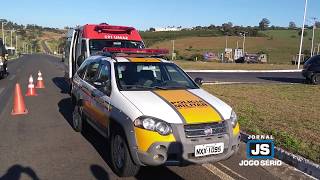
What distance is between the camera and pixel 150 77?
7047 mm

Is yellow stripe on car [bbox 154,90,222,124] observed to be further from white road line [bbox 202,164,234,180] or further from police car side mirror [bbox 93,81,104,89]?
police car side mirror [bbox 93,81,104,89]

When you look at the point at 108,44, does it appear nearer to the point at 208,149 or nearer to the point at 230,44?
the point at 208,149

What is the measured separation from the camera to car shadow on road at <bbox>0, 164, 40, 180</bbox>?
226 inches

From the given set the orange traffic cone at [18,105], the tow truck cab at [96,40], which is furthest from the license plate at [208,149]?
the tow truck cab at [96,40]

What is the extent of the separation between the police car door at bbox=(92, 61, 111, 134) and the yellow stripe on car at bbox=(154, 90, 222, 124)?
2.74 feet

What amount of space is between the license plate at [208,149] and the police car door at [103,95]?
159 cm

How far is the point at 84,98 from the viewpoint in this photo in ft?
26.3

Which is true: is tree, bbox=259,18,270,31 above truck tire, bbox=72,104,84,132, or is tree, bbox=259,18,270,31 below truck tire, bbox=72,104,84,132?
above

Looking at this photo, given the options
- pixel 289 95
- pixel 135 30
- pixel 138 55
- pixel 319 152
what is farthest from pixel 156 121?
pixel 289 95

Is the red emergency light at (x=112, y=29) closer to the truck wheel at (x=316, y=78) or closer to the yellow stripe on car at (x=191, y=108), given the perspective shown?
the yellow stripe on car at (x=191, y=108)

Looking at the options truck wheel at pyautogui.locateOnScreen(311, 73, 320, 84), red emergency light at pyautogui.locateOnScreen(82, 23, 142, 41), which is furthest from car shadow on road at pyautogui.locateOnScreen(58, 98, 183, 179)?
truck wheel at pyautogui.locateOnScreen(311, 73, 320, 84)

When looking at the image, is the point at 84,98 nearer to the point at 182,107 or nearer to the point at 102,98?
the point at 102,98

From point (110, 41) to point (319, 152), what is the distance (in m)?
7.87

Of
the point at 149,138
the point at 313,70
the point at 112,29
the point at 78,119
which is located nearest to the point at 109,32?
the point at 112,29
